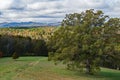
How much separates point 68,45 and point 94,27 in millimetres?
4784

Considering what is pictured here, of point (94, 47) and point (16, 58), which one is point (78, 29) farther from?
point (16, 58)

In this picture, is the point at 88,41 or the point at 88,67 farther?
the point at 88,67

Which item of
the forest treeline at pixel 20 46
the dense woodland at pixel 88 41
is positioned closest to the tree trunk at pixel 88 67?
the dense woodland at pixel 88 41

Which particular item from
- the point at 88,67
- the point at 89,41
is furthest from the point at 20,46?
the point at 89,41

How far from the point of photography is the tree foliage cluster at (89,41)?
153 feet

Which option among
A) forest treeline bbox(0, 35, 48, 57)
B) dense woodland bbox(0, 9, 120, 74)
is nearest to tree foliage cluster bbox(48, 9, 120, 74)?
dense woodland bbox(0, 9, 120, 74)

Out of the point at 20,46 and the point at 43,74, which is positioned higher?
the point at 43,74

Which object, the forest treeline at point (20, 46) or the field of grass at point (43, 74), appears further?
the forest treeline at point (20, 46)

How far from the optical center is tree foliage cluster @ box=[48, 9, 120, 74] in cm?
4656

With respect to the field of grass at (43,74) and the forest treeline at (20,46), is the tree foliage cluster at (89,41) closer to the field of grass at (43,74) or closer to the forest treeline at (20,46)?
the field of grass at (43,74)

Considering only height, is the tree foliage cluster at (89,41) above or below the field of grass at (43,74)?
above

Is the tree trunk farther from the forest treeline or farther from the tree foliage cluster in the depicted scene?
the forest treeline

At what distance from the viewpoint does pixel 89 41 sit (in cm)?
4716

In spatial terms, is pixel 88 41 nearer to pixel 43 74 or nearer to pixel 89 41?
pixel 89 41
